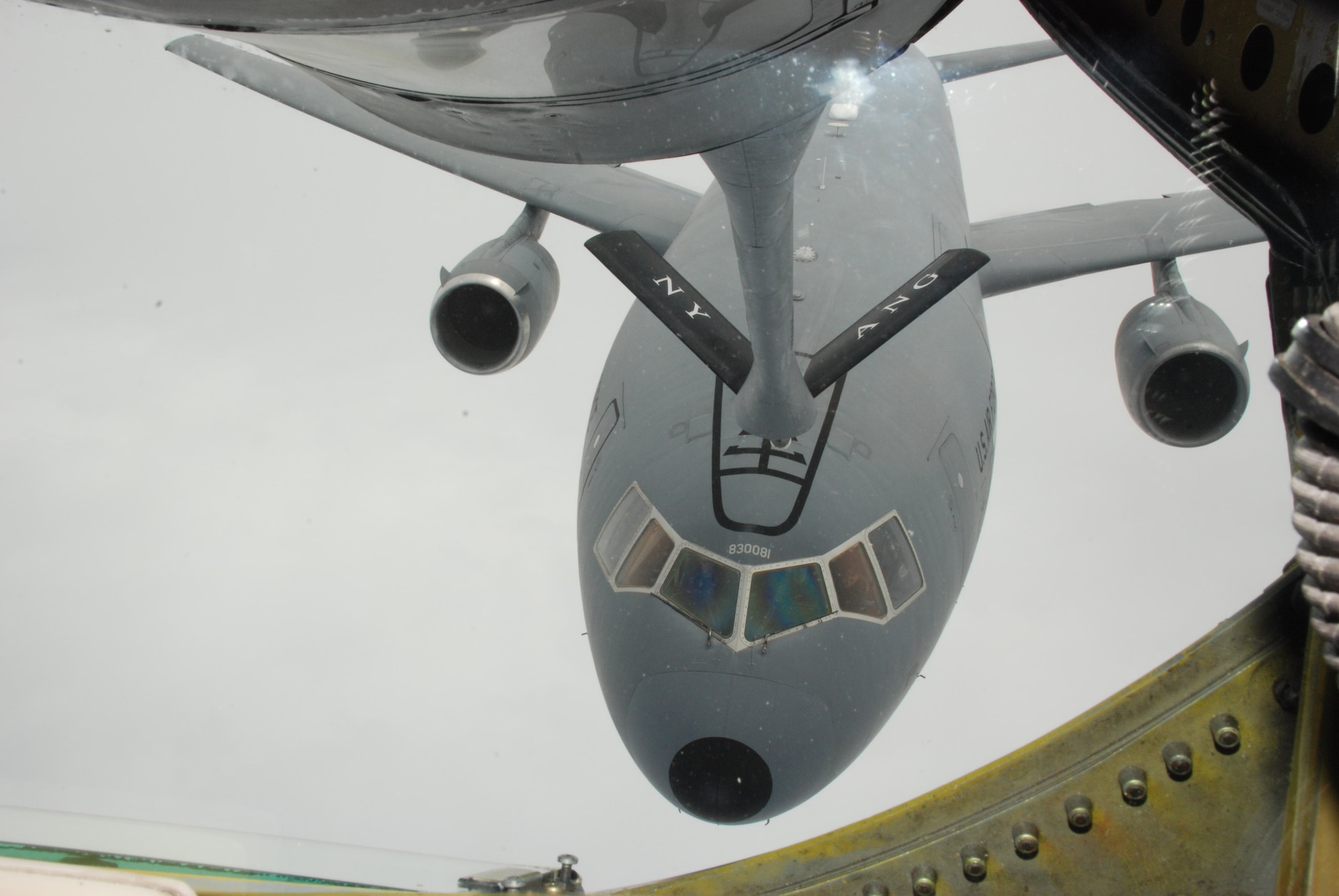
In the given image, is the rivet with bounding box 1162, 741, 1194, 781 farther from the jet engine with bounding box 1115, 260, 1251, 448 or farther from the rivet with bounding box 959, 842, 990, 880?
the jet engine with bounding box 1115, 260, 1251, 448

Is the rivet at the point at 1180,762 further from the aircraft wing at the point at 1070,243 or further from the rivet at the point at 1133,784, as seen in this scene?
the aircraft wing at the point at 1070,243

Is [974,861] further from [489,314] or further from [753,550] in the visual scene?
[489,314]

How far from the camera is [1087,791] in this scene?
1635mm

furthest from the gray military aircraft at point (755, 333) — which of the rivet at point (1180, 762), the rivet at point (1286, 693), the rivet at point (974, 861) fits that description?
the rivet at point (974, 861)

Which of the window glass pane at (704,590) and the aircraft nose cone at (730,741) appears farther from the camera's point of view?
the window glass pane at (704,590)

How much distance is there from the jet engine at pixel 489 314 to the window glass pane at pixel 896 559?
11.7 ft

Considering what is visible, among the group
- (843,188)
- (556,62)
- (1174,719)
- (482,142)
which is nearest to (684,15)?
(556,62)

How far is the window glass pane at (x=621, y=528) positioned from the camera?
627 cm

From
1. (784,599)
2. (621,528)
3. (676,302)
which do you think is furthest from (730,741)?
(676,302)

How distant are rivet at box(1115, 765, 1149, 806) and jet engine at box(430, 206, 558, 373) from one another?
713cm

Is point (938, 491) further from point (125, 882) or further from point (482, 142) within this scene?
point (125, 882)

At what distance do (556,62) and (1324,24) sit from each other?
107 cm

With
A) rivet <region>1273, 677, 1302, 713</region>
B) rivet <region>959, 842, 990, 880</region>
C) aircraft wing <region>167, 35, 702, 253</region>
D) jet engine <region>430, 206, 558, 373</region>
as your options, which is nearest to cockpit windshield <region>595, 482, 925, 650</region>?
jet engine <region>430, 206, 558, 373</region>

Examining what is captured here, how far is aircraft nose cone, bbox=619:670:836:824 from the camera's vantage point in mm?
5531
